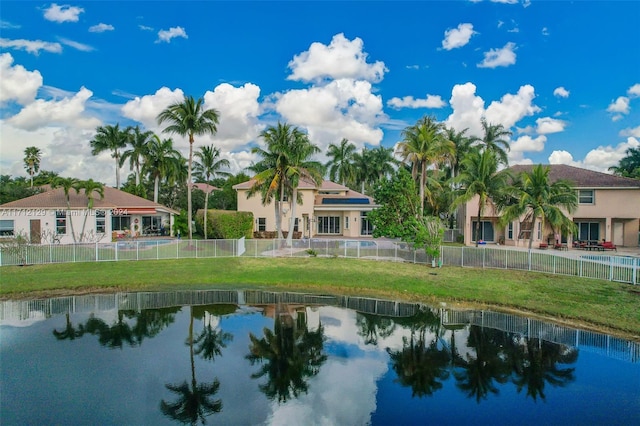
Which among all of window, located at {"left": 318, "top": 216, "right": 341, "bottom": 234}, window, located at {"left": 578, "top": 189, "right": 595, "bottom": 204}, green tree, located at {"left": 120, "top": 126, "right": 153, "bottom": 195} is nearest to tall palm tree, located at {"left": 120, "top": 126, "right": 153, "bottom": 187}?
green tree, located at {"left": 120, "top": 126, "right": 153, "bottom": 195}

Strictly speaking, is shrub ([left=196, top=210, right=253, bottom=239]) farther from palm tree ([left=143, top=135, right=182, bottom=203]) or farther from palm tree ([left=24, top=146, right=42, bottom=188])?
palm tree ([left=24, top=146, right=42, bottom=188])

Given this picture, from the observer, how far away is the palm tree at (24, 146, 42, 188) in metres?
65.6

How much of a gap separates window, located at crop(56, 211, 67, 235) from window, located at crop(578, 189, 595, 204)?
41110mm

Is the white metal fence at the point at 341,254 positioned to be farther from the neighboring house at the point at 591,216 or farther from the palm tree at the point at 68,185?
the neighboring house at the point at 591,216

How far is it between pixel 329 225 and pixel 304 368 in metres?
32.4

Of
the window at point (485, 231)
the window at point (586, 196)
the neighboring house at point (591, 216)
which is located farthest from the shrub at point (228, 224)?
the window at point (586, 196)

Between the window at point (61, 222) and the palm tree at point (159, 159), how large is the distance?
13.7 metres

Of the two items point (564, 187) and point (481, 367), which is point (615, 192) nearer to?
point (564, 187)

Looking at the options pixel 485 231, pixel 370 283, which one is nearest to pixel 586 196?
pixel 485 231

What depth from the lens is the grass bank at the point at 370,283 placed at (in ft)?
49.6

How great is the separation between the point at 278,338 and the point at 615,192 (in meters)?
32.2

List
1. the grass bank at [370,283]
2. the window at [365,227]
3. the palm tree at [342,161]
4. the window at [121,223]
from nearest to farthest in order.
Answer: the grass bank at [370,283] → the window at [121,223] → the window at [365,227] → the palm tree at [342,161]

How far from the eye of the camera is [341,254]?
1057 inches

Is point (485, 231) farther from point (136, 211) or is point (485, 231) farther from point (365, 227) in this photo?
point (136, 211)
